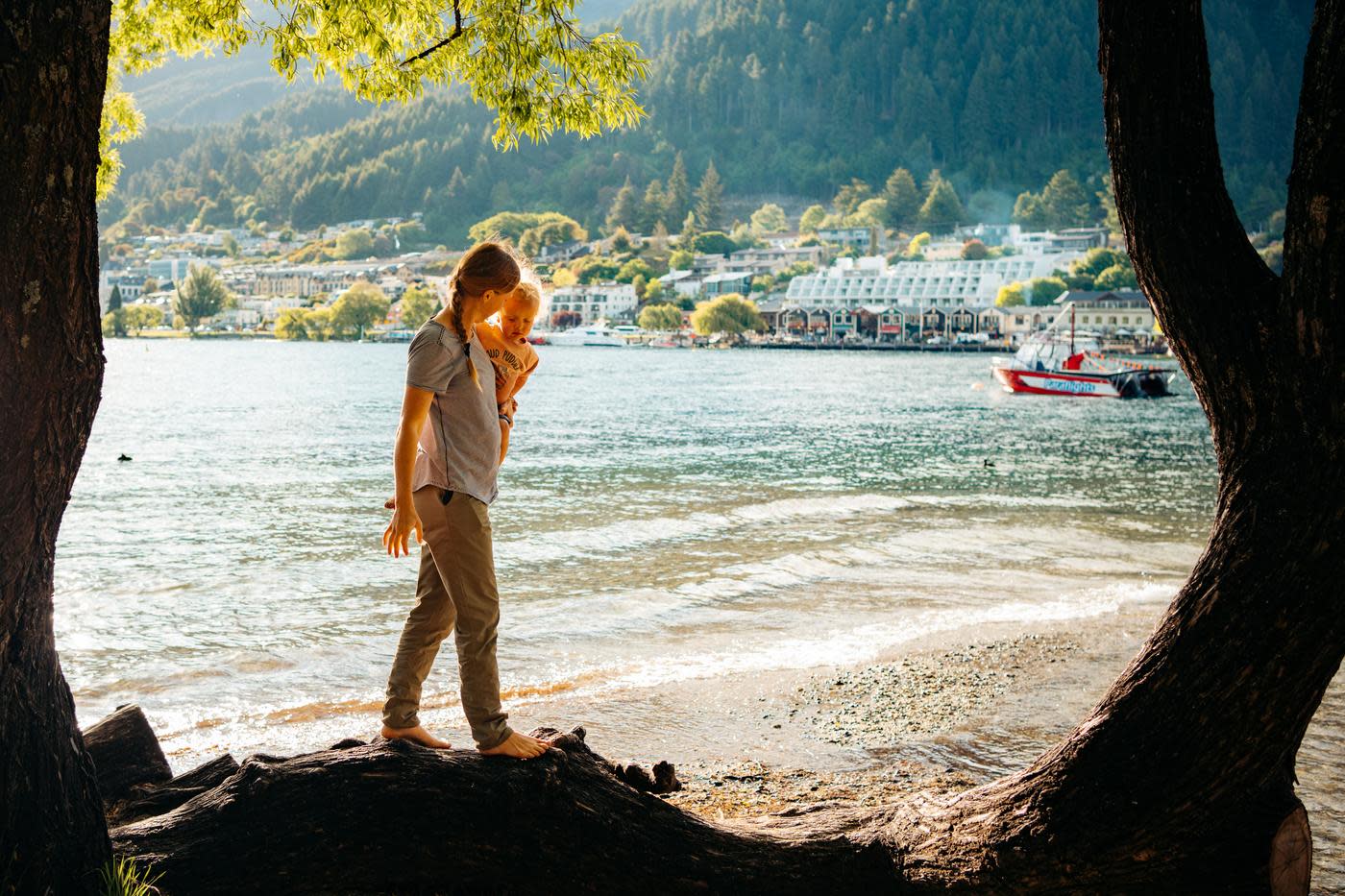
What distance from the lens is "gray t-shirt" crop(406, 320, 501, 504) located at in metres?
3.13

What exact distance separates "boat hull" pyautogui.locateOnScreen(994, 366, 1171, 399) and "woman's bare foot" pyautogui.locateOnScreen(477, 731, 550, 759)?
56.0 m

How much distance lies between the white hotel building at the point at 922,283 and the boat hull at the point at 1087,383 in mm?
102869

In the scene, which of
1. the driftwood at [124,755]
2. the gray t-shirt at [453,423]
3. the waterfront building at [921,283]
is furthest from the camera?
the waterfront building at [921,283]

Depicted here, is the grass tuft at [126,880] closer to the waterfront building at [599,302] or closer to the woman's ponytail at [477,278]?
the woman's ponytail at [477,278]

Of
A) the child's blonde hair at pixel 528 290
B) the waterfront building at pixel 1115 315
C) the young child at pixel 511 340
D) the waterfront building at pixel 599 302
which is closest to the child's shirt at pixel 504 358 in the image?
the young child at pixel 511 340

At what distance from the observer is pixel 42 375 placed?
8.68 ft

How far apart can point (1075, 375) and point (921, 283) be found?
11842 centimetres

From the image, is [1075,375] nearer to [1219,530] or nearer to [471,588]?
[1219,530]

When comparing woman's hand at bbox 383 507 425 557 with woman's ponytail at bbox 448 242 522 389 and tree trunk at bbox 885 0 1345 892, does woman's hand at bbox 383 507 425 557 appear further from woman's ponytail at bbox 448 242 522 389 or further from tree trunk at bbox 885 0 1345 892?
tree trunk at bbox 885 0 1345 892

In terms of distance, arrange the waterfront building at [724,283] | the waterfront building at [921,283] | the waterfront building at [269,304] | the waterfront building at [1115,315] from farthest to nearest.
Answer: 1. the waterfront building at [921,283]
2. the waterfront building at [724,283]
3. the waterfront building at [269,304]
4. the waterfront building at [1115,315]

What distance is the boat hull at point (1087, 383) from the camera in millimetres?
54750

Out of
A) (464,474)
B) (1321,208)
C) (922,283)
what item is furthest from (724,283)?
(1321,208)

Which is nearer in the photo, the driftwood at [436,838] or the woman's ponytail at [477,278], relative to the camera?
the driftwood at [436,838]

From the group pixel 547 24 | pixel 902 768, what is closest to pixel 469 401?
pixel 547 24
